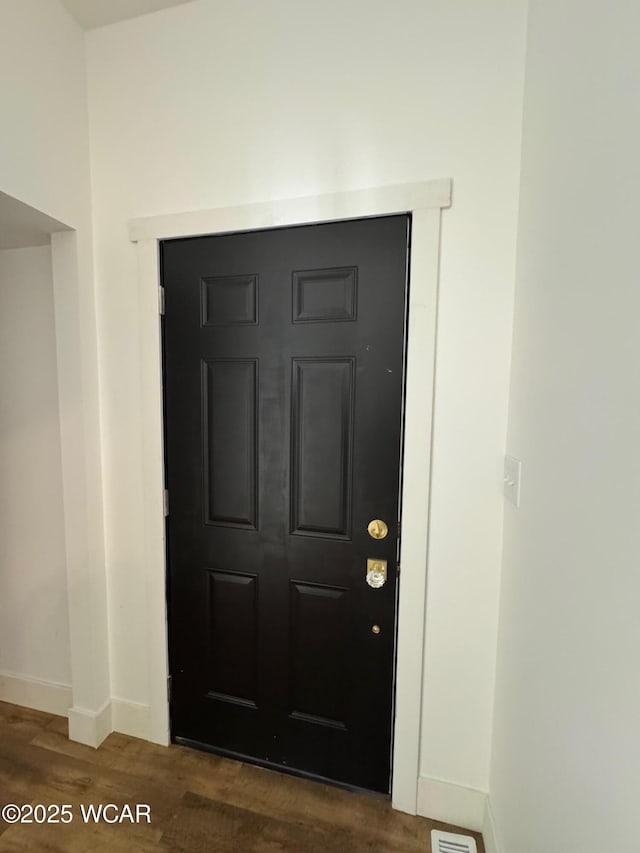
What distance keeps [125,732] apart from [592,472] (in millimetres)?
2161

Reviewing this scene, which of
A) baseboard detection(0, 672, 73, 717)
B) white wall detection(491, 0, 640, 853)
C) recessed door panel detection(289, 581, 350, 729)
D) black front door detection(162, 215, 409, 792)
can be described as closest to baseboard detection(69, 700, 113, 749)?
baseboard detection(0, 672, 73, 717)

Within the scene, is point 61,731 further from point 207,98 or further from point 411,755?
point 207,98

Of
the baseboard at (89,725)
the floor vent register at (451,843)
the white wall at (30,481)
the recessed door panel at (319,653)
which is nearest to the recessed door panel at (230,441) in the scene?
the recessed door panel at (319,653)

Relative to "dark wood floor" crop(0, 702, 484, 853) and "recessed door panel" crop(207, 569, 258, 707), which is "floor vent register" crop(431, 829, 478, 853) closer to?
"dark wood floor" crop(0, 702, 484, 853)

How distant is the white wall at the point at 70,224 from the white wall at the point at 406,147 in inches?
4.2

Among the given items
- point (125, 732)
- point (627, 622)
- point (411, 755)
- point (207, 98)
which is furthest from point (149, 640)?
point (207, 98)

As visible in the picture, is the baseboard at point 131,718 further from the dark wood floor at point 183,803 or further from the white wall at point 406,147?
the white wall at point 406,147

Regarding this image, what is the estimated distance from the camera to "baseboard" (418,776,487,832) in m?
1.31

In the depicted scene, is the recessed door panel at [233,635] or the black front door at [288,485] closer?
the black front door at [288,485]

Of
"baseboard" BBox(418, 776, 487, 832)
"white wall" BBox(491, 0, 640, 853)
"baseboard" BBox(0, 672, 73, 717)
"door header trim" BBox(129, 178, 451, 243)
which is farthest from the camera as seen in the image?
"baseboard" BBox(0, 672, 73, 717)

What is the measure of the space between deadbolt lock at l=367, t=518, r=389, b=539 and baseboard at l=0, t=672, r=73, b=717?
1.71 metres

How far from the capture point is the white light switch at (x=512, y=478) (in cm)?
108

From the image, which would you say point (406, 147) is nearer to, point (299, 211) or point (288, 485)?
point (299, 211)

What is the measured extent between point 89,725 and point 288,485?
141cm
